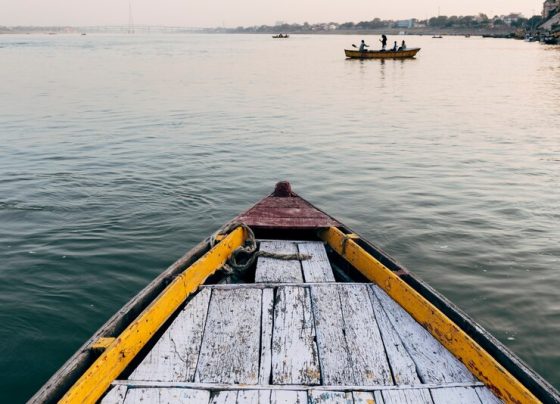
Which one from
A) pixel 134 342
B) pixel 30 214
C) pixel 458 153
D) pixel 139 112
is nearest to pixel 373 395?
pixel 134 342

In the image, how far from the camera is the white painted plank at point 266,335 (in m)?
3.55

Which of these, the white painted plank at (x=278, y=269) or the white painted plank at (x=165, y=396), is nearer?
the white painted plank at (x=165, y=396)

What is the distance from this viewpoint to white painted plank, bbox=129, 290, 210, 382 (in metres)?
3.53

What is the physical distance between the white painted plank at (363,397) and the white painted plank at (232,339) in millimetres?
741

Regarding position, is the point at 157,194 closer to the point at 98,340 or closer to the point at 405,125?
the point at 98,340

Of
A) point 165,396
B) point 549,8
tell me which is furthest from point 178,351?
point 549,8

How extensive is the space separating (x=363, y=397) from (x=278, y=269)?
2371mm

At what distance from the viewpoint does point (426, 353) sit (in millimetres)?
3861

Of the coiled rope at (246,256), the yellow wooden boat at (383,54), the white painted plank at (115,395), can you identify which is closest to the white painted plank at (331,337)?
the coiled rope at (246,256)

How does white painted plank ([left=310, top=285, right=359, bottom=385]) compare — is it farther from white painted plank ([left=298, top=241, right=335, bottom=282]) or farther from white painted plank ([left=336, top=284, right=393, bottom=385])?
white painted plank ([left=298, top=241, right=335, bottom=282])

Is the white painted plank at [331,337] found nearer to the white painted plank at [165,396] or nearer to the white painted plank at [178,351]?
the white painted plank at [165,396]

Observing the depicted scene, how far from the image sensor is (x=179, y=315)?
4.37m

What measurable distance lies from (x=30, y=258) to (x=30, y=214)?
2.24 m

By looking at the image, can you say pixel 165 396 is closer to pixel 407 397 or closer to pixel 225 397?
pixel 225 397
